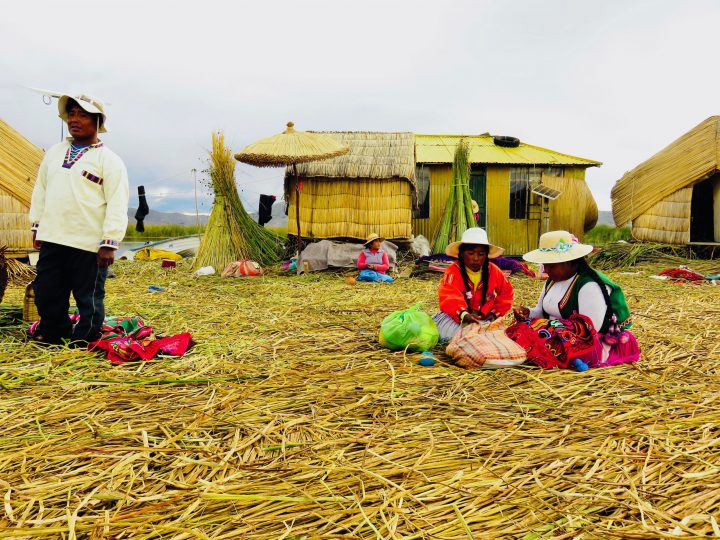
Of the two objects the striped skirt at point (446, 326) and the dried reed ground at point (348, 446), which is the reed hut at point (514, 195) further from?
the dried reed ground at point (348, 446)

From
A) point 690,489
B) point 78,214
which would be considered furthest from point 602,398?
point 78,214

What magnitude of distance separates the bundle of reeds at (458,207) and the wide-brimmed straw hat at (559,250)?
7.72m

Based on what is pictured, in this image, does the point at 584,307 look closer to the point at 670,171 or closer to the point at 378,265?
the point at 378,265

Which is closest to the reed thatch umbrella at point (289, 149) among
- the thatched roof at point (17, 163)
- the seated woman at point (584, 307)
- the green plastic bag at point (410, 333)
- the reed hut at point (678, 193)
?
the thatched roof at point (17, 163)

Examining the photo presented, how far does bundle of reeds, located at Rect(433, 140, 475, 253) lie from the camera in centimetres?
1112

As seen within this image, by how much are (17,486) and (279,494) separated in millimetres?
909

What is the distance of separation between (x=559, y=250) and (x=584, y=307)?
0.38 meters

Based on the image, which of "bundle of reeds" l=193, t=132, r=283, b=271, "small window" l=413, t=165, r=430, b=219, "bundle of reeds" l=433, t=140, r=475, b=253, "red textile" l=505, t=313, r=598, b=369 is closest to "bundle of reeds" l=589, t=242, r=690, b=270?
"bundle of reeds" l=433, t=140, r=475, b=253

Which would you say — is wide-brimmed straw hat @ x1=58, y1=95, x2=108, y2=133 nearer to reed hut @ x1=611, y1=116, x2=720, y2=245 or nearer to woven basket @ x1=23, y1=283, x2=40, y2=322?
woven basket @ x1=23, y1=283, x2=40, y2=322

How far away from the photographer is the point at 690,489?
1816 mm

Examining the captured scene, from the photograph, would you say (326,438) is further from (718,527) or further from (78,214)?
(78,214)

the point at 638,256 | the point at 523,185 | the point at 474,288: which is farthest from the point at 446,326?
the point at 523,185

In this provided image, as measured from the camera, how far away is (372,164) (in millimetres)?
10562

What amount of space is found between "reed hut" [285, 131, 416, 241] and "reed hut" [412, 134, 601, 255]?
2728 mm
